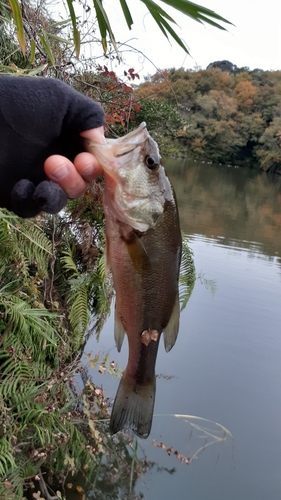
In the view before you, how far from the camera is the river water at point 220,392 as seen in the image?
4.23 meters

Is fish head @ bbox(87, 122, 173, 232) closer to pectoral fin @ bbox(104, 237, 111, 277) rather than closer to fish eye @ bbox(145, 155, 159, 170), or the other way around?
fish eye @ bbox(145, 155, 159, 170)

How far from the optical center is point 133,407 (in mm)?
1931

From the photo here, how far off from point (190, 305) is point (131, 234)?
6258 millimetres

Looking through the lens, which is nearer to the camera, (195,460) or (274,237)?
(195,460)

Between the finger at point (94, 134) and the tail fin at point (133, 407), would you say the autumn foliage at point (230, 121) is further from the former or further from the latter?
the finger at point (94, 134)

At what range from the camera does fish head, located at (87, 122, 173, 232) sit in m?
1.40

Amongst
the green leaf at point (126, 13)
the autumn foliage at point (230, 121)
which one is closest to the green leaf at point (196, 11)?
the green leaf at point (126, 13)

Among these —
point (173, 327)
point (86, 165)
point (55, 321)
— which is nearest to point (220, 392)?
point (55, 321)

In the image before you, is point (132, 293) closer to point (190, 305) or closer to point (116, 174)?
point (116, 174)

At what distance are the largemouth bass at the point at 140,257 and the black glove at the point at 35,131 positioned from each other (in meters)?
0.14

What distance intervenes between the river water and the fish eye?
308 centimetres

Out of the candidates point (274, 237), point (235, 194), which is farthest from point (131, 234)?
point (235, 194)

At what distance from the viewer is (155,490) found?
13.0 feet

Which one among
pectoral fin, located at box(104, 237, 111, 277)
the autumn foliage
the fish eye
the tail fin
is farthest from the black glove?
the autumn foliage
